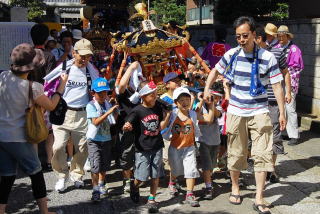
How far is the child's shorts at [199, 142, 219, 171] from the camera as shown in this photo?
525 centimetres

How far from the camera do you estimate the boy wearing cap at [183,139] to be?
4.95 m

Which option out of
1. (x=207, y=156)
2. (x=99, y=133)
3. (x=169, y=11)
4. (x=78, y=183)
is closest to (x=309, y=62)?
(x=207, y=156)

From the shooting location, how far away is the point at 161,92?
572cm

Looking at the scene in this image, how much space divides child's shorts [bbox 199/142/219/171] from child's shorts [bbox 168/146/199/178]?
A: 0.27 m

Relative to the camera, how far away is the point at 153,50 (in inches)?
234

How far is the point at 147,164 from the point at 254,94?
4.54 feet

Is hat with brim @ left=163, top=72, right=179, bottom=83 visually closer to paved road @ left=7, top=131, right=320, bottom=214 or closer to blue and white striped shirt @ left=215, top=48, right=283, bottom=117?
blue and white striped shirt @ left=215, top=48, right=283, bottom=117

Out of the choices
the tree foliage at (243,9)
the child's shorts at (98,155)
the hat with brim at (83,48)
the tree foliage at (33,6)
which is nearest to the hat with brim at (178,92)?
the child's shorts at (98,155)

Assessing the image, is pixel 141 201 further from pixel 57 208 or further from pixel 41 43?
pixel 41 43

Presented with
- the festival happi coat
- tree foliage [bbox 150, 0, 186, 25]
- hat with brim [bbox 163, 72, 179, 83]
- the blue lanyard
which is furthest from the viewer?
tree foliage [bbox 150, 0, 186, 25]

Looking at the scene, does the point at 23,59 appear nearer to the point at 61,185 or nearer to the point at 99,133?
the point at 99,133

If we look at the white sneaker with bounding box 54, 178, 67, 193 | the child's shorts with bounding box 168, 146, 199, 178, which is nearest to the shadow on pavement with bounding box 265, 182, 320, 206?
the child's shorts with bounding box 168, 146, 199, 178

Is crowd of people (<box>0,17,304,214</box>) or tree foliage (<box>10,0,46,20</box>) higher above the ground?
tree foliage (<box>10,0,46,20</box>)

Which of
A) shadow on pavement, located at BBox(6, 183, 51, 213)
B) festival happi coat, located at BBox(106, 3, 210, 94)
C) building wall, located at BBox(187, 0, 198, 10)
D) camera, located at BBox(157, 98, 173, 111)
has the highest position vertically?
building wall, located at BBox(187, 0, 198, 10)
